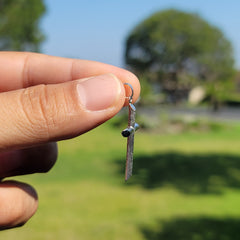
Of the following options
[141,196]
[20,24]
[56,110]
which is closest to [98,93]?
[56,110]

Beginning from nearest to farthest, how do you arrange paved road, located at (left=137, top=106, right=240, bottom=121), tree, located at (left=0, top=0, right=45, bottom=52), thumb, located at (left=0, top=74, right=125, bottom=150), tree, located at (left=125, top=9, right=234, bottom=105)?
thumb, located at (left=0, top=74, right=125, bottom=150), paved road, located at (left=137, top=106, right=240, bottom=121), tree, located at (left=0, top=0, right=45, bottom=52), tree, located at (left=125, top=9, right=234, bottom=105)

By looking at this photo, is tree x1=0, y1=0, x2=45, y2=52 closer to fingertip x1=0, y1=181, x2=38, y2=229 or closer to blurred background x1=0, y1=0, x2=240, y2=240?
blurred background x1=0, y1=0, x2=240, y2=240

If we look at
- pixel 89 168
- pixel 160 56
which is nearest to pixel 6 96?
pixel 89 168

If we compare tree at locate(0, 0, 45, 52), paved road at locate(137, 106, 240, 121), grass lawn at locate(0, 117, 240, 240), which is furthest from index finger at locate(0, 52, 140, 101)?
tree at locate(0, 0, 45, 52)

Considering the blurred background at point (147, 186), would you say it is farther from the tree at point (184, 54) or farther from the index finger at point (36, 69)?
the tree at point (184, 54)

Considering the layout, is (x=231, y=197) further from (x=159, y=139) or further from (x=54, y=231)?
(x=159, y=139)

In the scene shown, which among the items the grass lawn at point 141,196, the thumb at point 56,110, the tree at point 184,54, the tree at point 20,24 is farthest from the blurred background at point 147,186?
the tree at point 184,54
